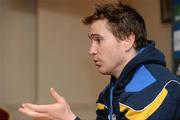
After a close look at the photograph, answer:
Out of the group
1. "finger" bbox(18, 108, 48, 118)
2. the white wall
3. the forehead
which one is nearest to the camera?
"finger" bbox(18, 108, 48, 118)

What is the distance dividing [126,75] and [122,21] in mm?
270

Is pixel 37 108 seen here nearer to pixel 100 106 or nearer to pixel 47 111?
pixel 47 111

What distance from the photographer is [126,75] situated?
4.81ft

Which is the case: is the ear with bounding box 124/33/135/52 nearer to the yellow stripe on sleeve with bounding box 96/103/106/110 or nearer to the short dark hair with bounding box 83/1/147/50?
the short dark hair with bounding box 83/1/147/50

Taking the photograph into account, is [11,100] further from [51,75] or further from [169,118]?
[169,118]

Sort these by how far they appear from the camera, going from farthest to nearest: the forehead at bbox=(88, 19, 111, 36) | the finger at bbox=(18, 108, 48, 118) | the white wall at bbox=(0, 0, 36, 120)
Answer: the white wall at bbox=(0, 0, 36, 120)
the forehead at bbox=(88, 19, 111, 36)
the finger at bbox=(18, 108, 48, 118)

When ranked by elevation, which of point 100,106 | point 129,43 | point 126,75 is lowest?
point 100,106

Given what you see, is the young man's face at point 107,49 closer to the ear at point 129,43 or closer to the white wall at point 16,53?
the ear at point 129,43

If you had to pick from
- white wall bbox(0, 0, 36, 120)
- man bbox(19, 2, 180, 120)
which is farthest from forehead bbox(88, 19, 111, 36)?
white wall bbox(0, 0, 36, 120)

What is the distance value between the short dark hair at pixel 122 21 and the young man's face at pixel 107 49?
2 centimetres

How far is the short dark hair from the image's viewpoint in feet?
5.24

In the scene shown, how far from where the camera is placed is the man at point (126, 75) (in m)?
1.32

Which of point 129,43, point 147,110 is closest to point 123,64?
point 129,43

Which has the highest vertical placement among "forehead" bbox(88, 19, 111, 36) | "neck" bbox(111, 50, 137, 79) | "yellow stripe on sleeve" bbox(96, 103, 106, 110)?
"forehead" bbox(88, 19, 111, 36)
